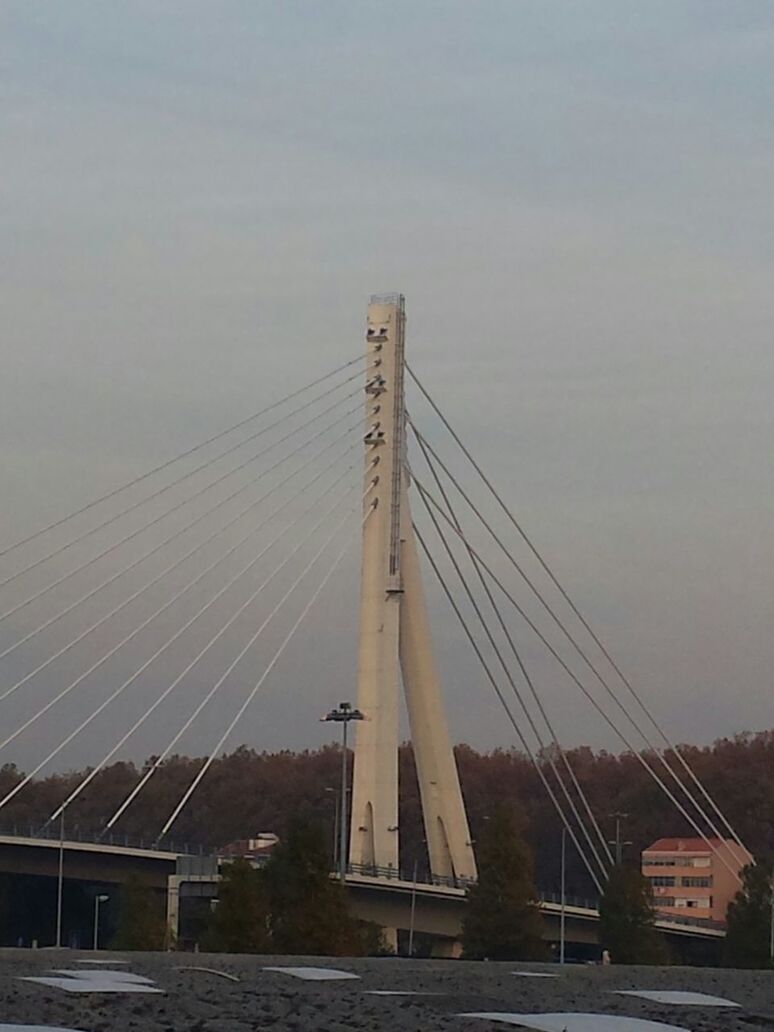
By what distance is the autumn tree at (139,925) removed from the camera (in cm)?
4712

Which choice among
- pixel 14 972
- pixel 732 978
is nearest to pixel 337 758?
pixel 732 978

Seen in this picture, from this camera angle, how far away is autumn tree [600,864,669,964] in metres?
51.7

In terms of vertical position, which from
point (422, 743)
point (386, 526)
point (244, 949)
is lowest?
point (244, 949)

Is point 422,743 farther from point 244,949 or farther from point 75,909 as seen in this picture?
point 75,909

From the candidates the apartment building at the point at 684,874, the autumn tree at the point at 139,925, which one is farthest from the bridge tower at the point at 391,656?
the apartment building at the point at 684,874

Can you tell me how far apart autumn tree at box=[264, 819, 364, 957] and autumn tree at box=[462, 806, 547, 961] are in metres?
6.34

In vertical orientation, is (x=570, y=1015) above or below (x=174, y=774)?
below

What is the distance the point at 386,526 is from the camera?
50656 millimetres

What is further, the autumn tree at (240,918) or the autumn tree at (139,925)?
the autumn tree at (139,925)

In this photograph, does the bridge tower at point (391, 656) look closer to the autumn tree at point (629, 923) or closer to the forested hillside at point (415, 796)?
the autumn tree at point (629, 923)

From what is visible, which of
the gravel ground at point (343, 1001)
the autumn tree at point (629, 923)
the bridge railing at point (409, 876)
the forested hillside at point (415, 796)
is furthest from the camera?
the forested hillside at point (415, 796)

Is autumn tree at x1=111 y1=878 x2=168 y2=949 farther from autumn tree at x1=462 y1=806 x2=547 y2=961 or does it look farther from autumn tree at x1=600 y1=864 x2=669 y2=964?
autumn tree at x1=600 y1=864 x2=669 y2=964

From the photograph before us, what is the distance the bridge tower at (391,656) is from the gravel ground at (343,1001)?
71.3ft

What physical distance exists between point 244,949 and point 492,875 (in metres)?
10.7
